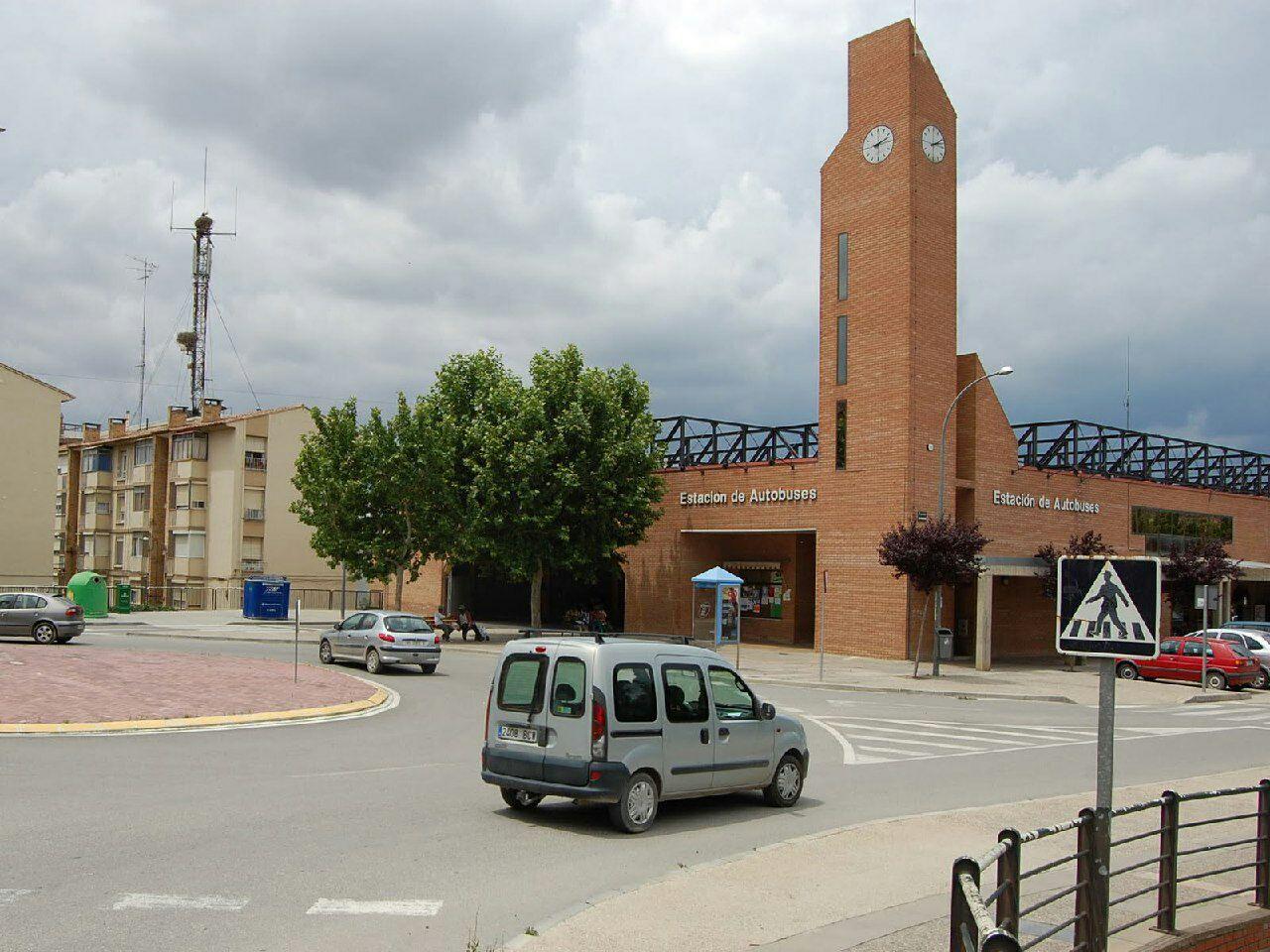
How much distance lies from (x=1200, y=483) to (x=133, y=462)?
2288 inches

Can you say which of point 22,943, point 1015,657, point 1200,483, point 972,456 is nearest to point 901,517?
point 972,456

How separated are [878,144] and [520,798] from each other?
99.5 feet

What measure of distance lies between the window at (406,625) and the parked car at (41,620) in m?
11.6

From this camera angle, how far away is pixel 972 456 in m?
37.5

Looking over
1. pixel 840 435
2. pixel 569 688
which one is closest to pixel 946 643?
pixel 840 435

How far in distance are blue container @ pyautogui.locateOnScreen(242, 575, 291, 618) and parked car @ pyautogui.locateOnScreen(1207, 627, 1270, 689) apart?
118 feet

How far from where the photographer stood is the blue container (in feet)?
161

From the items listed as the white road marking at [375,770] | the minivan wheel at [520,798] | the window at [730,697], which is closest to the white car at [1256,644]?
the window at [730,697]

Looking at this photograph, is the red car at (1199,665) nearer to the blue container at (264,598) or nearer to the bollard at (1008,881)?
the bollard at (1008,881)

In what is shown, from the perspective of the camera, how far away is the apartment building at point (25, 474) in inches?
2250

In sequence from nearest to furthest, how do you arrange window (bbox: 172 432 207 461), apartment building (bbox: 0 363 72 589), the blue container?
the blue container → apartment building (bbox: 0 363 72 589) → window (bbox: 172 432 207 461)

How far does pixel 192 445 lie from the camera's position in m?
62.9

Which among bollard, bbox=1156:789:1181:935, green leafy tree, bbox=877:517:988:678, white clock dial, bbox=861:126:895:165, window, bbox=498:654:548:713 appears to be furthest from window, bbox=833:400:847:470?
bollard, bbox=1156:789:1181:935

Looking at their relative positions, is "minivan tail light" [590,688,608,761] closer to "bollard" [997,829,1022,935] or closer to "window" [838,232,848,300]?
"bollard" [997,829,1022,935]
